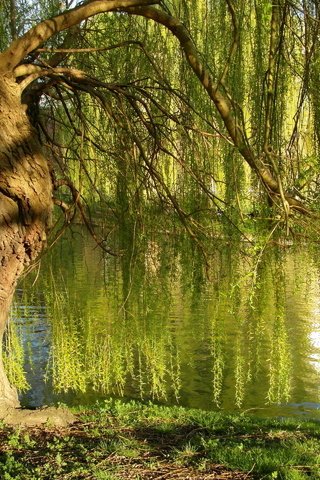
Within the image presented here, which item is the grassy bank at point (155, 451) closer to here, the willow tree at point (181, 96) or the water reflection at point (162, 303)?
the water reflection at point (162, 303)

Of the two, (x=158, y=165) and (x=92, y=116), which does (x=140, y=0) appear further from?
(x=92, y=116)

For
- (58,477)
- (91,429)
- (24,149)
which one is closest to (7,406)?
(91,429)

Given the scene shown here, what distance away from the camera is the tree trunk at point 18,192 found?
→ 2.71m

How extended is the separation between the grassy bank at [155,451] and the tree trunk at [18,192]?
2.21 feet

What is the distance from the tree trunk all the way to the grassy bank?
0.67 m

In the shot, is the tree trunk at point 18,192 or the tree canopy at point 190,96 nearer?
the tree trunk at point 18,192

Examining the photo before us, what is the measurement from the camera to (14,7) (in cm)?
397

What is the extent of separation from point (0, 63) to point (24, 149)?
0.44 meters

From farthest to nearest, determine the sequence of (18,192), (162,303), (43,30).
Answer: (162,303) < (43,30) < (18,192)

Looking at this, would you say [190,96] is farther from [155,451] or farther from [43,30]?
[155,451]

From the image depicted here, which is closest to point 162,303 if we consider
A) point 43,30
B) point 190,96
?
point 190,96

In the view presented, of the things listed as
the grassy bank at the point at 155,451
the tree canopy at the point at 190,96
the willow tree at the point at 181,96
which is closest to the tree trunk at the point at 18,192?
the willow tree at the point at 181,96

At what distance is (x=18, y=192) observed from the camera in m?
2.72

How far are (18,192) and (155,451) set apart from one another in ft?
4.26
